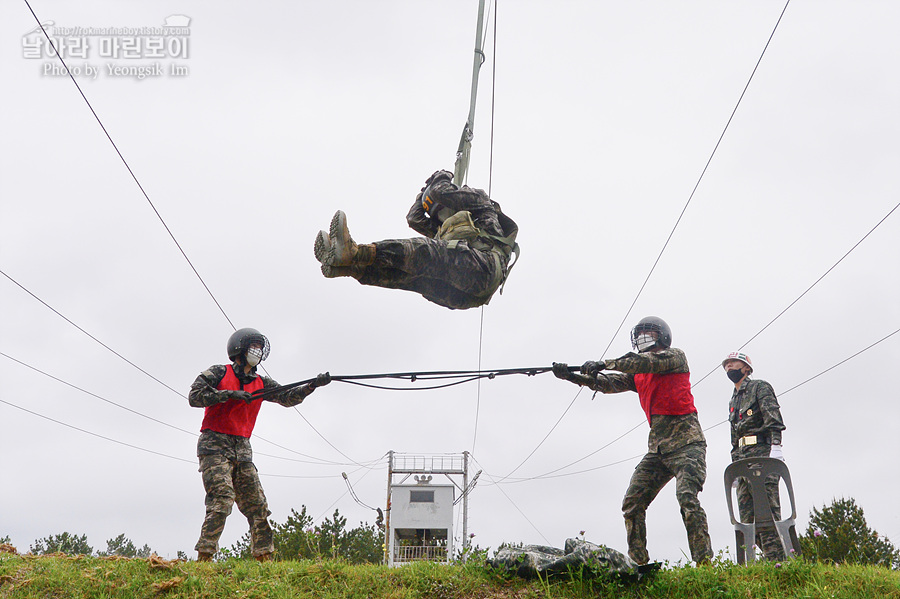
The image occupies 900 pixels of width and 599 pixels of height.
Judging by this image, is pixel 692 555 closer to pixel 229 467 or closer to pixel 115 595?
pixel 229 467

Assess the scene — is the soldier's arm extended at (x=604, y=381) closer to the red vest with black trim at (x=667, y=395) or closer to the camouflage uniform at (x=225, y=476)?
the red vest with black trim at (x=667, y=395)

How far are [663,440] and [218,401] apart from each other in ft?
14.9

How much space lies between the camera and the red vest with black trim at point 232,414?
7.87 m

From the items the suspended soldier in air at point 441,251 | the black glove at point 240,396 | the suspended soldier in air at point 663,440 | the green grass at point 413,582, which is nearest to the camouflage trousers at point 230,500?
the green grass at point 413,582

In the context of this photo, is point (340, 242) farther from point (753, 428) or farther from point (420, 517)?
point (420, 517)

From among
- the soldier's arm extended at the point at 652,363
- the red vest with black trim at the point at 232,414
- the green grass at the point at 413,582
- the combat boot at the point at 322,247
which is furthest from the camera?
the red vest with black trim at the point at 232,414

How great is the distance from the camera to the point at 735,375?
8.98 m

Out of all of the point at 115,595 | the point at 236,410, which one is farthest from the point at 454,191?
the point at 115,595

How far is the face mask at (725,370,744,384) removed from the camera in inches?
352

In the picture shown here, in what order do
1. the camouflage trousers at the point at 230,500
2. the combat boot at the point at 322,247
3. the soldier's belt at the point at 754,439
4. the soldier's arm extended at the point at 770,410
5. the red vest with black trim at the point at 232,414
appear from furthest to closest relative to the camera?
the soldier's belt at the point at 754,439, the soldier's arm extended at the point at 770,410, the red vest with black trim at the point at 232,414, the camouflage trousers at the point at 230,500, the combat boot at the point at 322,247

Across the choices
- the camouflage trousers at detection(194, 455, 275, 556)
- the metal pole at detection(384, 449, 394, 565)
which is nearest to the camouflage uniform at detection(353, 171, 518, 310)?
the camouflage trousers at detection(194, 455, 275, 556)

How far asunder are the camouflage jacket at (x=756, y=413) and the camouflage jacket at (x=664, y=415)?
48.3 inches

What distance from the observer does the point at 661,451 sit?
24.7 feet

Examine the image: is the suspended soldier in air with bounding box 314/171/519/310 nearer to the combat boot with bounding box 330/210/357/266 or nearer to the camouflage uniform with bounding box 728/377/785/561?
the combat boot with bounding box 330/210/357/266
